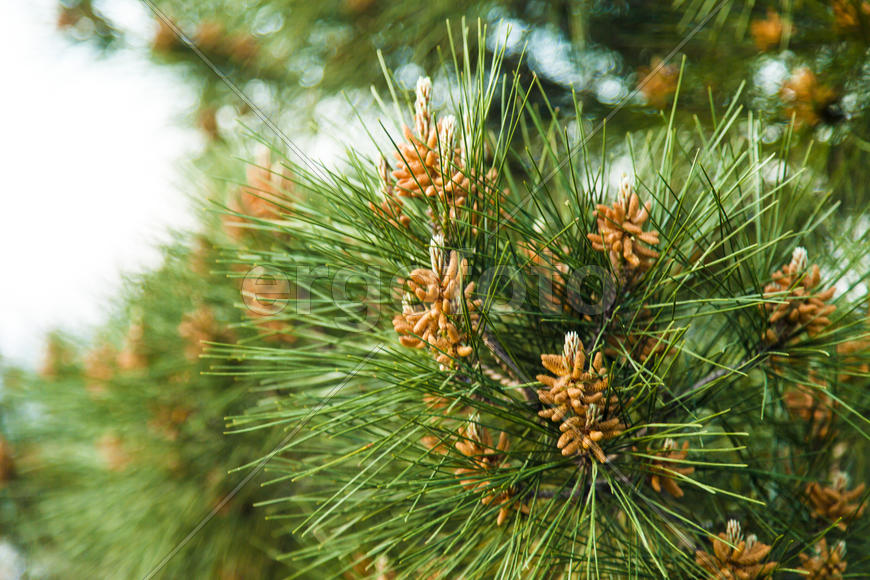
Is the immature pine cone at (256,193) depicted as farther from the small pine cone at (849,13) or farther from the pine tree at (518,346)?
the small pine cone at (849,13)

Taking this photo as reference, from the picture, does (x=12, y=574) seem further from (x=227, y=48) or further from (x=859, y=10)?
(x=859, y=10)

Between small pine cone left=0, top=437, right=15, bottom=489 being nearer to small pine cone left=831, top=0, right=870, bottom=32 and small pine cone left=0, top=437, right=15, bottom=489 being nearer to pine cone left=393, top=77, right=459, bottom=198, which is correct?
pine cone left=393, top=77, right=459, bottom=198

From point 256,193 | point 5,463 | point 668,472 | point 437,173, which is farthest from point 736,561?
point 5,463

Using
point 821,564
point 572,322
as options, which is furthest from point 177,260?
point 821,564

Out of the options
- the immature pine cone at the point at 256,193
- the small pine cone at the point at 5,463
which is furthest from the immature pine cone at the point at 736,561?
the small pine cone at the point at 5,463

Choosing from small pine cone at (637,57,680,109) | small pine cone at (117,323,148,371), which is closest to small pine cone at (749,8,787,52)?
small pine cone at (637,57,680,109)

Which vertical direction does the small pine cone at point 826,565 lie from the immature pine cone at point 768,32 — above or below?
below
